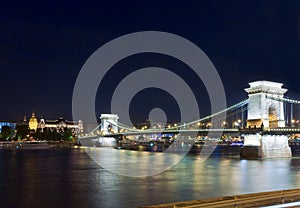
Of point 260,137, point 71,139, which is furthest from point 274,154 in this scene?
point 71,139

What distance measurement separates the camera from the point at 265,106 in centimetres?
4506

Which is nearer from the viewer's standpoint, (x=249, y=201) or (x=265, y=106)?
(x=249, y=201)

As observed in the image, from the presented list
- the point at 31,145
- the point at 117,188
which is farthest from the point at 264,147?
the point at 31,145

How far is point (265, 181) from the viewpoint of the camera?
22.9 m

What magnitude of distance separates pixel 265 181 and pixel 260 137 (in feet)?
65.9

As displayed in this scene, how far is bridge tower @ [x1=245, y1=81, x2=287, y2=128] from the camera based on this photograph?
148 ft

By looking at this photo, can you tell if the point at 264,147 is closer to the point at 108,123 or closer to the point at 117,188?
the point at 117,188

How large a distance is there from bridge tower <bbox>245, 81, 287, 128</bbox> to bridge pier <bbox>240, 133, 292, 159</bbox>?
5.52 feet

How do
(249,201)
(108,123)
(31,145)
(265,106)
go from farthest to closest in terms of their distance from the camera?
(108,123)
(31,145)
(265,106)
(249,201)

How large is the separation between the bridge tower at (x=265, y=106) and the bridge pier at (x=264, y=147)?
1681 mm

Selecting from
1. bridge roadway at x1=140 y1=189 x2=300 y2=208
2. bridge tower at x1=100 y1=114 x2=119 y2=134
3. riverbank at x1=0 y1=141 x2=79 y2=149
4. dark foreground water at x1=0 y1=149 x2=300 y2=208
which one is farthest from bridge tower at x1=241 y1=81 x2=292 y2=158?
riverbank at x1=0 y1=141 x2=79 y2=149

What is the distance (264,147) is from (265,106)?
194 inches

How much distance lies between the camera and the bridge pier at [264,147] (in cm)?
4259

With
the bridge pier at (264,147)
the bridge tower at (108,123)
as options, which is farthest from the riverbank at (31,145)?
the bridge pier at (264,147)
